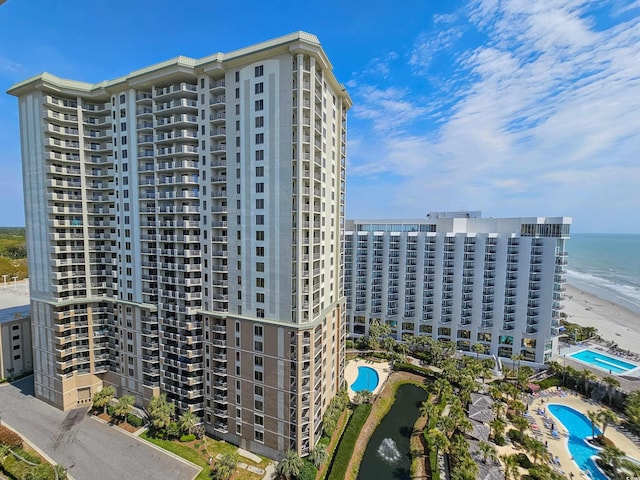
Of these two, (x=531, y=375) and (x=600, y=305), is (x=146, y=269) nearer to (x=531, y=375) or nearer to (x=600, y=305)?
(x=531, y=375)

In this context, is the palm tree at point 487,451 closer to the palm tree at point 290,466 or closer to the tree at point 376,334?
the palm tree at point 290,466

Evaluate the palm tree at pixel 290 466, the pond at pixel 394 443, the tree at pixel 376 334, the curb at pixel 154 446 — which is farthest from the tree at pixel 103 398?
the tree at pixel 376 334

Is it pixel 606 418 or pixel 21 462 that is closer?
pixel 21 462

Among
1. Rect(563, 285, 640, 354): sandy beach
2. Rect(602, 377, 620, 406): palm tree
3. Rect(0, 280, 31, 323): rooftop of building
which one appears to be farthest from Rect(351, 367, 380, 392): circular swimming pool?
Rect(563, 285, 640, 354): sandy beach

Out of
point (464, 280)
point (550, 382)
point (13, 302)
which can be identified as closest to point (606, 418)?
point (550, 382)

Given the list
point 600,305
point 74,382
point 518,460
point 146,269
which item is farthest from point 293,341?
point 600,305

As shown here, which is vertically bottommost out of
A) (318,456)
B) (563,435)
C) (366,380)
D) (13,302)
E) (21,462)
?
(563,435)

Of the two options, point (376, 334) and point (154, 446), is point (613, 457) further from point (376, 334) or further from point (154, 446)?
point (154, 446)
